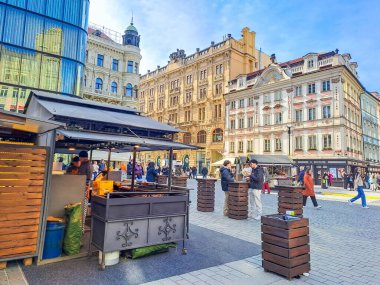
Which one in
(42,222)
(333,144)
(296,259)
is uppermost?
(333,144)

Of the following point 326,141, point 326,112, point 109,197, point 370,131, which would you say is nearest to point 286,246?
point 109,197

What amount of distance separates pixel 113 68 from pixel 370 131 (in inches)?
1587

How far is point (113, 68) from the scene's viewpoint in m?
37.4

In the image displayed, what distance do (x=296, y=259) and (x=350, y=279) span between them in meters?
0.98

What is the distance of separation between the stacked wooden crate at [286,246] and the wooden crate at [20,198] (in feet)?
13.8

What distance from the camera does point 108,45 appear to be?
1442 inches

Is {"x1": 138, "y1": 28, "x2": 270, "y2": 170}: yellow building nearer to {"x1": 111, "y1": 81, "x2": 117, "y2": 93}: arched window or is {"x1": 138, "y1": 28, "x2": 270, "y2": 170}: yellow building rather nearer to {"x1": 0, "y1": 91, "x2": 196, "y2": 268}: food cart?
{"x1": 111, "y1": 81, "x2": 117, "y2": 93}: arched window

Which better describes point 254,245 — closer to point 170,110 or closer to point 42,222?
point 42,222

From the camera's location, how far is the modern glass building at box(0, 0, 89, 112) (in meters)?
19.7

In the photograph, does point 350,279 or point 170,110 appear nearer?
point 350,279

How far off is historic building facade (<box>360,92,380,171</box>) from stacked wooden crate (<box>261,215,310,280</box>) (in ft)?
133

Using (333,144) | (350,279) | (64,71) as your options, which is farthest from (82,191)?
(333,144)

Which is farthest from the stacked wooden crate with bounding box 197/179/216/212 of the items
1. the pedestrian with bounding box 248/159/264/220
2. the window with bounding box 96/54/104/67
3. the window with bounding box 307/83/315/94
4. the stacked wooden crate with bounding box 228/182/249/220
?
the window with bounding box 96/54/104/67

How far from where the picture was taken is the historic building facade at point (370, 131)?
132ft
